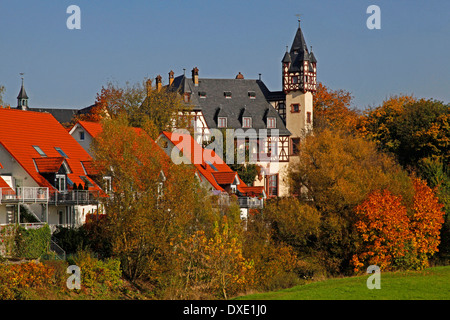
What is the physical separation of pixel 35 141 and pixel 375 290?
24.2m

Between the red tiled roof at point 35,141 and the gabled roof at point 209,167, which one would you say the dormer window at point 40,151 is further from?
the gabled roof at point 209,167

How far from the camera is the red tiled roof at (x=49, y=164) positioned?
44906 millimetres

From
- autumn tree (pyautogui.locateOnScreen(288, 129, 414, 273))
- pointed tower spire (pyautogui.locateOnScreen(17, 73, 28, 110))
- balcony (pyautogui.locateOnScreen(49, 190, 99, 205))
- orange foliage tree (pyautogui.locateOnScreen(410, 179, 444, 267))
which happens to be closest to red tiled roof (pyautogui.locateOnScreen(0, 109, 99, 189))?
balcony (pyautogui.locateOnScreen(49, 190, 99, 205))

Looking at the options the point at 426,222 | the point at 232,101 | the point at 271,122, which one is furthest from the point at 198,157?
the point at 232,101

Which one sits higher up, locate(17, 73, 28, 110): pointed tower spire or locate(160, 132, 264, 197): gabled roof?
locate(17, 73, 28, 110): pointed tower spire

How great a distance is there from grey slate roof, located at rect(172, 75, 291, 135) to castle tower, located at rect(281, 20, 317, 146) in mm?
1197

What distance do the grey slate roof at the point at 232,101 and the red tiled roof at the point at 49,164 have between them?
1388 inches

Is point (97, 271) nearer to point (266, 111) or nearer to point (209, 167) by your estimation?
point (209, 167)

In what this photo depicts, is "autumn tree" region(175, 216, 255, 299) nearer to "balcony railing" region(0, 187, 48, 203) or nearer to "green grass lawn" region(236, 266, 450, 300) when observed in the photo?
"green grass lawn" region(236, 266, 450, 300)

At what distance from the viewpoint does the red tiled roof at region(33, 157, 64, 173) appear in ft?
147

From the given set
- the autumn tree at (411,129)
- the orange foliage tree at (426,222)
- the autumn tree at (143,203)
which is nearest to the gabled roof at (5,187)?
the autumn tree at (143,203)

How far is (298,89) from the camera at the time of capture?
270 feet

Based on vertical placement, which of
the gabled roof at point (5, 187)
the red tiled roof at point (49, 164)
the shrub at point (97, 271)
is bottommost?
Answer: the shrub at point (97, 271)
